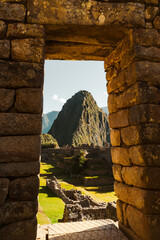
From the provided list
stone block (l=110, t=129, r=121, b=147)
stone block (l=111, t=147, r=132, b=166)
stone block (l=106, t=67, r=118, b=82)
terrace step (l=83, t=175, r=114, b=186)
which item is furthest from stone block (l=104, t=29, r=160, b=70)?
terrace step (l=83, t=175, r=114, b=186)

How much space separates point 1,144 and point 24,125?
0.40m

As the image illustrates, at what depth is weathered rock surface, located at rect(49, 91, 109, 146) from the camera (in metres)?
138

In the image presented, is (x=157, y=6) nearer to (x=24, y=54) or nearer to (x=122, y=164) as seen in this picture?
(x=24, y=54)

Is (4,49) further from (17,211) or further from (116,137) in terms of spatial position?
(116,137)

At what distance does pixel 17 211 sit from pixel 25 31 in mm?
2656

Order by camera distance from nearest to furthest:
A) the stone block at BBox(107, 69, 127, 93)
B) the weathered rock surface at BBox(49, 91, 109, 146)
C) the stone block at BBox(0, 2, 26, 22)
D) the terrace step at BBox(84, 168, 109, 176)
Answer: the stone block at BBox(0, 2, 26, 22) → the stone block at BBox(107, 69, 127, 93) → the terrace step at BBox(84, 168, 109, 176) → the weathered rock surface at BBox(49, 91, 109, 146)

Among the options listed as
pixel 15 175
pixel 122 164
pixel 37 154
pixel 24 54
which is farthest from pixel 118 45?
pixel 15 175

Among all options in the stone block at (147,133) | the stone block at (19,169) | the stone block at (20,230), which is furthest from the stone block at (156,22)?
the stone block at (20,230)

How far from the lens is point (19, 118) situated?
2594mm

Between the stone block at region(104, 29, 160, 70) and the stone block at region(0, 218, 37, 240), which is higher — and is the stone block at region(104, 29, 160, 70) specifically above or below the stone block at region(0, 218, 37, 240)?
above

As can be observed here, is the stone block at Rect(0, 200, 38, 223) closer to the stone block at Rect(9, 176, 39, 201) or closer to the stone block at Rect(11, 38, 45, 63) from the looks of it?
the stone block at Rect(9, 176, 39, 201)

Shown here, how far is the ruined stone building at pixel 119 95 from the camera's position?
2494mm

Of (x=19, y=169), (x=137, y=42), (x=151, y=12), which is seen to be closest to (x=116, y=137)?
(x=137, y=42)

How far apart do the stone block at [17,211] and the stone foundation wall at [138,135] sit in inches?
64.5
